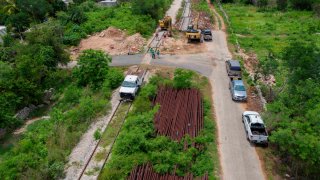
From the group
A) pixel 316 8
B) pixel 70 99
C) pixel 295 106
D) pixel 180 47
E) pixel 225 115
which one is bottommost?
pixel 70 99

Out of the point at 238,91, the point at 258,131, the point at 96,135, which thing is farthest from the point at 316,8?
the point at 96,135

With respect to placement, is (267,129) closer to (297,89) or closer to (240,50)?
(297,89)

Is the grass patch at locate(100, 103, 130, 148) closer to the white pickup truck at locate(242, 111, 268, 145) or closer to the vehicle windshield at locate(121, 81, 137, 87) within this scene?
the vehicle windshield at locate(121, 81, 137, 87)

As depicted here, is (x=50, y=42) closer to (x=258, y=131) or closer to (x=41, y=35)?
(x=41, y=35)

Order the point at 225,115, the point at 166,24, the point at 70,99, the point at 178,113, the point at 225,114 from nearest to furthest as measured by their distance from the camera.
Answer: the point at 178,113
the point at 225,115
the point at 225,114
the point at 70,99
the point at 166,24

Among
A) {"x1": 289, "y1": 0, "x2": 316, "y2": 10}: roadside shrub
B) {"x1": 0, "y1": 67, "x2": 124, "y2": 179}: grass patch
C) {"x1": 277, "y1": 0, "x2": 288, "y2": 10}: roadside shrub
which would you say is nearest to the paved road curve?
{"x1": 0, "y1": 67, "x2": 124, "y2": 179}: grass patch

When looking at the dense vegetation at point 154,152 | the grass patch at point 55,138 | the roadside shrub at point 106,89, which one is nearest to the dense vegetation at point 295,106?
the dense vegetation at point 154,152

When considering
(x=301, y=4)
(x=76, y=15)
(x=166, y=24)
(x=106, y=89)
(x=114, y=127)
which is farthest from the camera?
(x=301, y=4)

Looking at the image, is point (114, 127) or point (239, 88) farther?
point (239, 88)

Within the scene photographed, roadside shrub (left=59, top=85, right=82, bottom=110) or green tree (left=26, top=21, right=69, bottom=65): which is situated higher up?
green tree (left=26, top=21, right=69, bottom=65)

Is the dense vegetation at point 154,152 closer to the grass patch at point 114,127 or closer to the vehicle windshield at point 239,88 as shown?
the grass patch at point 114,127
